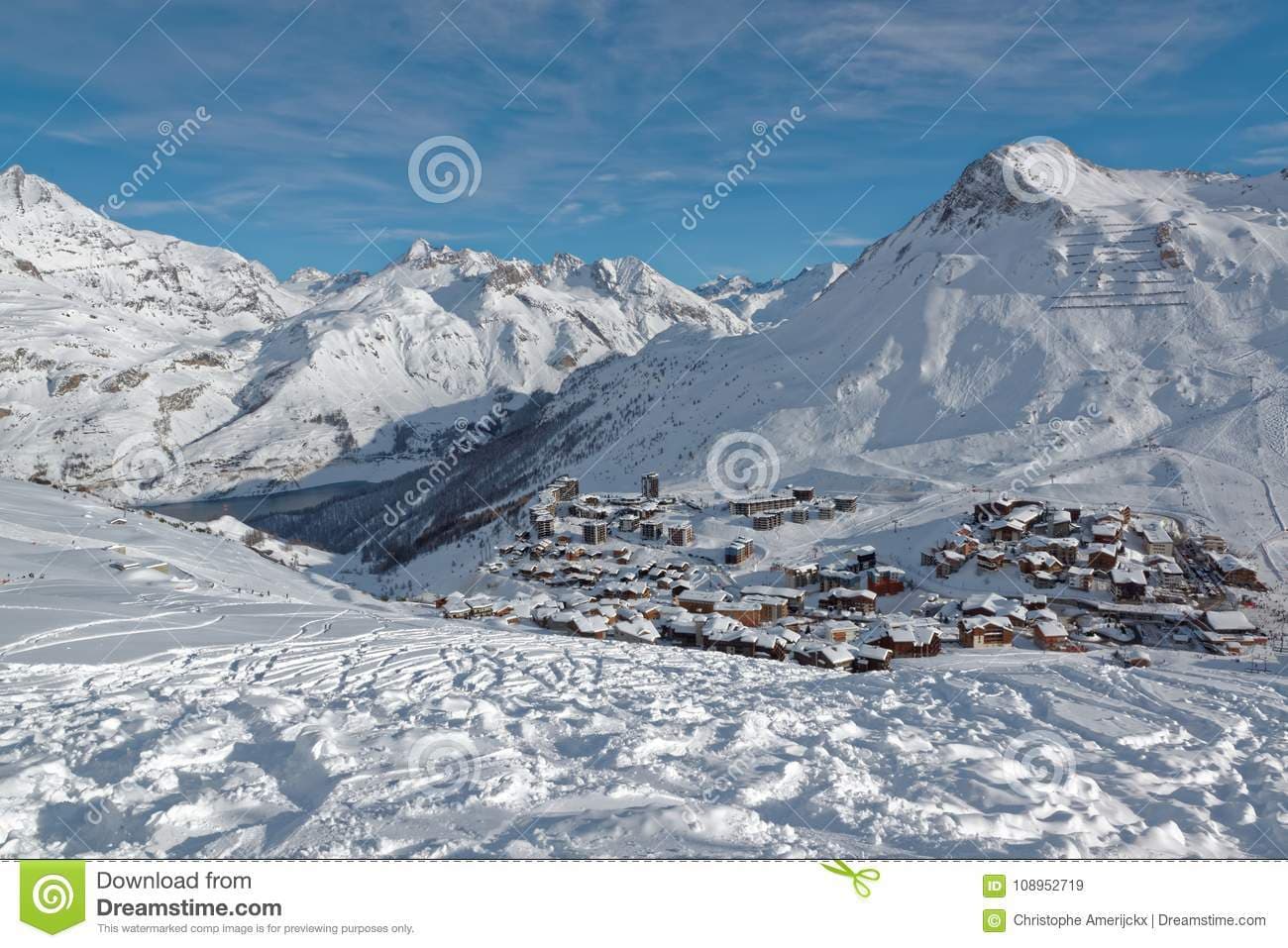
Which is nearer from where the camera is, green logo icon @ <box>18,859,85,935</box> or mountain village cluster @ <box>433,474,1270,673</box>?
green logo icon @ <box>18,859,85,935</box>

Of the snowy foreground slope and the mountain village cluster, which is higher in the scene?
the mountain village cluster

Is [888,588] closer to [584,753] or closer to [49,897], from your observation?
[584,753]

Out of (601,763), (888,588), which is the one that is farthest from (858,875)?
(888,588)

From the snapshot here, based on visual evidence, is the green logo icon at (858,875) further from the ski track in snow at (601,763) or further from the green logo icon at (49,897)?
the green logo icon at (49,897)

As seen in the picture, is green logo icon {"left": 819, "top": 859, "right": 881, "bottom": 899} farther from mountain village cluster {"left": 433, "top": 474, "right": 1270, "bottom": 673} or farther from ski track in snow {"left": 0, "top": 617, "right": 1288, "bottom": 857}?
mountain village cluster {"left": 433, "top": 474, "right": 1270, "bottom": 673}

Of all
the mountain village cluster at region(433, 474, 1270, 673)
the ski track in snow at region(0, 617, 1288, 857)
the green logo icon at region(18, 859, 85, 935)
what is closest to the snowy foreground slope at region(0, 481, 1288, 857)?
the ski track in snow at region(0, 617, 1288, 857)

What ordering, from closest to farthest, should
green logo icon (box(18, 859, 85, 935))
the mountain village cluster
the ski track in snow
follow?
green logo icon (box(18, 859, 85, 935)) < the ski track in snow < the mountain village cluster

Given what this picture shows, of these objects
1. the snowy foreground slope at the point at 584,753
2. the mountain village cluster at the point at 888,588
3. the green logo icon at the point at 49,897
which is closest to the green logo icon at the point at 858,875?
the snowy foreground slope at the point at 584,753
